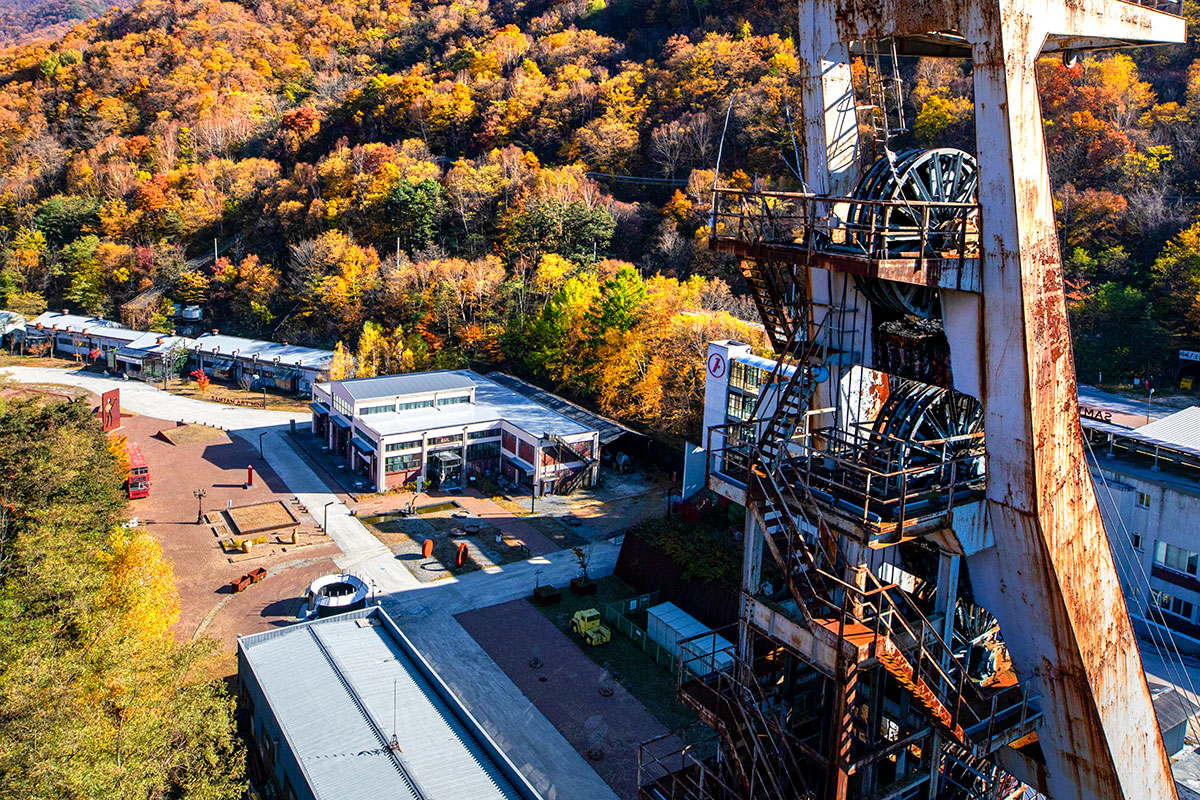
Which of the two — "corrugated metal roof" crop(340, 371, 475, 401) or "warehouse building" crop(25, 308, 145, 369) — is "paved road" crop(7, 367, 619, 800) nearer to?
"corrugated metal roof" crop(340, 371, 475, 401)

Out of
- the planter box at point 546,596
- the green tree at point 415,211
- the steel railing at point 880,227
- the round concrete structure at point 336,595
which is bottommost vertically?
the planter box at point 546,596

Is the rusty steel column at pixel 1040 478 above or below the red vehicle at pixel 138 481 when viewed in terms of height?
above

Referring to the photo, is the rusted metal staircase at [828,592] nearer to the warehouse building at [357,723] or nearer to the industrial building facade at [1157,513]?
the warehouse building at [357,723]

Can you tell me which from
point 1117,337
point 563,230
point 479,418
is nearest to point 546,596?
point 479,418

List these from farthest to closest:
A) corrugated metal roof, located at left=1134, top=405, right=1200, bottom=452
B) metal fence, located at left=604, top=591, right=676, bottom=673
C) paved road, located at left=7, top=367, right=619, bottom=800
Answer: corrugated metal roof, located at left=1134, top=405, right=1200, bottom=452, metal fence, located at left=604, top=591, right=676, bottom=673, paved road, located at left=7, top=367, right=619, bottom=800

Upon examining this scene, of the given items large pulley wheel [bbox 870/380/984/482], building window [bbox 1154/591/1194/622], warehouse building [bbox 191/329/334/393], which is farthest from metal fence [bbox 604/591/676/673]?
warehouse building [bbox 191/329/334/393]

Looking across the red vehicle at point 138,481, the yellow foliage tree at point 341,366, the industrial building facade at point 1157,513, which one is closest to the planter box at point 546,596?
the industrial building facade at point 1157,513

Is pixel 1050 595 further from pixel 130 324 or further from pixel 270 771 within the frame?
pixel 130 324

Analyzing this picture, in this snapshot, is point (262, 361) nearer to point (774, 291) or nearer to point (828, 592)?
point (774, 291)
